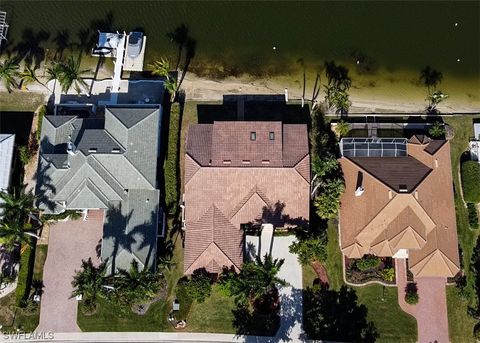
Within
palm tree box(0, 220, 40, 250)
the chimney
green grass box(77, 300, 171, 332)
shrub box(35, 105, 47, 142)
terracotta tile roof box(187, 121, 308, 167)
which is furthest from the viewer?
shrub box(35, 105, 47, 142)

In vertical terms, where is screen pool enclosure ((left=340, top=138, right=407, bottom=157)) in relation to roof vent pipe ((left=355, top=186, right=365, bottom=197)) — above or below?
above

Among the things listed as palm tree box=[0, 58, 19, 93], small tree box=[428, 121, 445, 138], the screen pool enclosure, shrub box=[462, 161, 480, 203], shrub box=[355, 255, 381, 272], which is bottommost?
shrub box=[355, 255, 381, 272]

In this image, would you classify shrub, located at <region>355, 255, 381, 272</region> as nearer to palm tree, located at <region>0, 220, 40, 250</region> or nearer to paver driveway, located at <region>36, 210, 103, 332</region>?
paver driveway, located at <region>36, 210, 103, 332</region>

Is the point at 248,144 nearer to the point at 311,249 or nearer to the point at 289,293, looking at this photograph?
the point at 311,249

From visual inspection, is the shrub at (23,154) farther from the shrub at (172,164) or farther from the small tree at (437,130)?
the small tree at (437,130)

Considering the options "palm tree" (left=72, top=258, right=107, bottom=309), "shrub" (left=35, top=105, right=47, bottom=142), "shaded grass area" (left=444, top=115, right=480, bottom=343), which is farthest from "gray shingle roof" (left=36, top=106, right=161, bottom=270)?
"shaded grass area" (left=444, top=115, right=480, bottom=343)

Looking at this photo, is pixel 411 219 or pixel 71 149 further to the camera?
pixel 71 149

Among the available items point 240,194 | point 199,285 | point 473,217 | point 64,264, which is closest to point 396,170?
point 473,217
